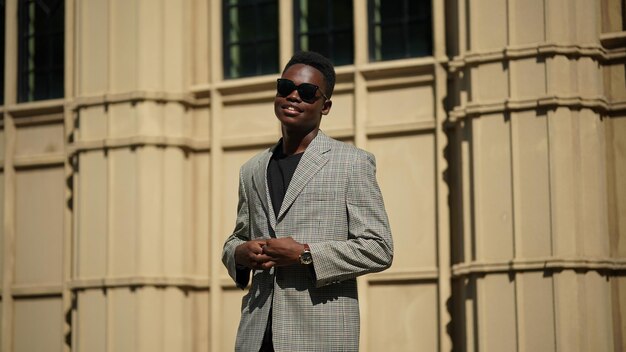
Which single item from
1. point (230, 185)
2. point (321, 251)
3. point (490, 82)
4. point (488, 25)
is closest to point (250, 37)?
point (230, 185)

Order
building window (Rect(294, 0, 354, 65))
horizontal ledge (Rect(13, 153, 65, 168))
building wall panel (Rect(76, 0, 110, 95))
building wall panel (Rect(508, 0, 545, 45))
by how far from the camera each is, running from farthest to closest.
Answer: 1. horizontal ledge (Rect(13, 153, 65, 168))
2. building wall panel (Rect(76, 0, 110, 95))
3. building window (Rect(294, 0, 354, 65))
4. building wall panel (Rect(508, 0, 545, 45))

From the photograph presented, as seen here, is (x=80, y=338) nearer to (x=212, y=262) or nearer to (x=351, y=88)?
(x=212, y=262)

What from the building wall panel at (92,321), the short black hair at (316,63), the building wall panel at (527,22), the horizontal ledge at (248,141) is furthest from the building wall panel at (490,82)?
the short black hair at (316,63)

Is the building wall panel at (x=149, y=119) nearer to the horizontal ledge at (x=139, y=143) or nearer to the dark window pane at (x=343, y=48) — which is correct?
the horizontal ledge at (x=139, y=143)

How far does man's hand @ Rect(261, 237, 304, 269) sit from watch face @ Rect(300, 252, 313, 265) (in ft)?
0.05

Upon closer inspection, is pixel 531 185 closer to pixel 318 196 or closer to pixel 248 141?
pixel 248 141

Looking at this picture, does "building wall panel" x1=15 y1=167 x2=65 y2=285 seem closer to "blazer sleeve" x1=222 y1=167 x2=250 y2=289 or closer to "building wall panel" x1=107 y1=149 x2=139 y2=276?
"building wall panel" x1=107 y1=149 x2=139 y2=276

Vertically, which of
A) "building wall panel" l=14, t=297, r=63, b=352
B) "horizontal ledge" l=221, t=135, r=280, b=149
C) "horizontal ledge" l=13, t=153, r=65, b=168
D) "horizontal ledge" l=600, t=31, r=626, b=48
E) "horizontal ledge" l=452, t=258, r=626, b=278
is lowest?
"building wall panel" l=14, t=297, r=63, b=352

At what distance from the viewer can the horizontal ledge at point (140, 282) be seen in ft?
35.8

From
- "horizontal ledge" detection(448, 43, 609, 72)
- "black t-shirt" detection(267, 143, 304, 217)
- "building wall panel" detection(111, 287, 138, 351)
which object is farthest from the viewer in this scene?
"building wall panel" detection(111, 287, 138, 351)

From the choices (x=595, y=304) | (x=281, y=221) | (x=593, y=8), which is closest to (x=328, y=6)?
(x=593, y=8)

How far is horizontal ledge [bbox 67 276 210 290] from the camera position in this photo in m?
10.9

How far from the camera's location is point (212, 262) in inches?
442

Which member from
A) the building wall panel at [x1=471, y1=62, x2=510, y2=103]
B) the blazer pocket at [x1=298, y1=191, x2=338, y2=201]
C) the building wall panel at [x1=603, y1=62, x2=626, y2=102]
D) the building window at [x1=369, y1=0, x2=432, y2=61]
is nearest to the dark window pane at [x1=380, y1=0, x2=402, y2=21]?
the building window at [x1=369, y1=0, x2=432, y2=61]
